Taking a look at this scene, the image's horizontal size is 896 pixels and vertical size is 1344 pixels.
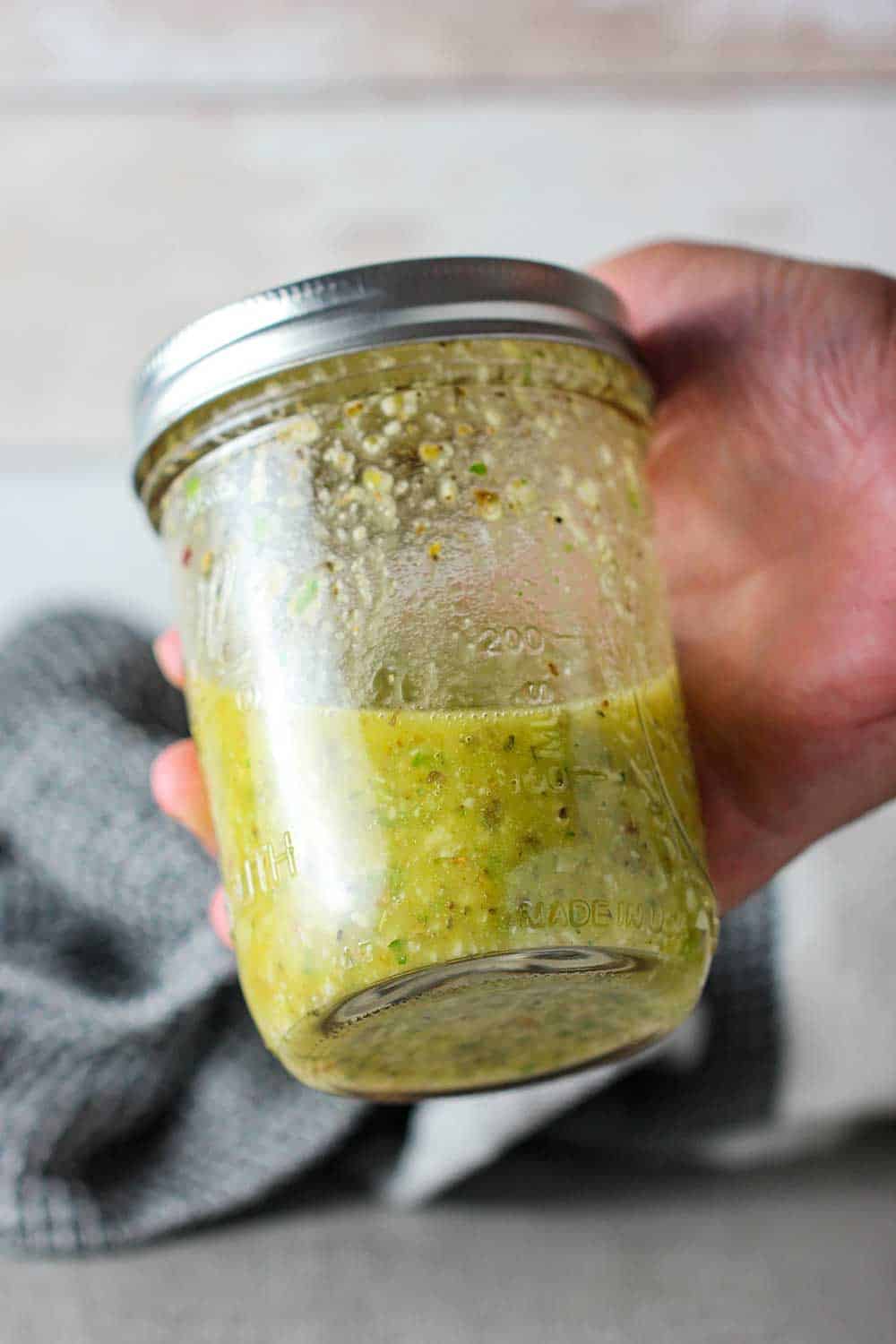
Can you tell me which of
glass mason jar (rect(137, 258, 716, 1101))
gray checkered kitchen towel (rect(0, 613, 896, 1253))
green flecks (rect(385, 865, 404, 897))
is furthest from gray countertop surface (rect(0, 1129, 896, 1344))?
green flecks (rect(385, 865, 404, 897))

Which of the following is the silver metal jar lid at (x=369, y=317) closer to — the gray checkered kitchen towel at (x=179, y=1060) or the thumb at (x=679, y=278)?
the thumb at (x=679, y=278)

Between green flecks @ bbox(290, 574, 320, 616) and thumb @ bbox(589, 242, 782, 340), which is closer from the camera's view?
green flecks @ bbox(290, 574, 320, 616)

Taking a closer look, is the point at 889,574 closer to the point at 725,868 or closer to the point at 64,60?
the point at 725,868

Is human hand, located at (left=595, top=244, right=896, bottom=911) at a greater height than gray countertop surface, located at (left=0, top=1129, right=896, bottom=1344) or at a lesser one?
greater

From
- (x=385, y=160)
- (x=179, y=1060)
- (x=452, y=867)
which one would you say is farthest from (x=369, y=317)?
(x=385, y=160)

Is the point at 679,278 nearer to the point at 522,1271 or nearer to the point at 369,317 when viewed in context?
the point at 369,317

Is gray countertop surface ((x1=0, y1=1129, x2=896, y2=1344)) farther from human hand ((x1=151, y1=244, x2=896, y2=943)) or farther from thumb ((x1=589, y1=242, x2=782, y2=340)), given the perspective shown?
thumb ((x1=589, y1=242, x2=782, y2=340))

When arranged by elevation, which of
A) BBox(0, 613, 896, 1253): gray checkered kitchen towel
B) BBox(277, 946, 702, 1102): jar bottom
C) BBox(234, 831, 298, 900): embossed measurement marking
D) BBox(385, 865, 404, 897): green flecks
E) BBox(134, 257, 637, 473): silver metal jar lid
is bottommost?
BBox(0, 613, 896, 1253): gray checkered kitchen towel

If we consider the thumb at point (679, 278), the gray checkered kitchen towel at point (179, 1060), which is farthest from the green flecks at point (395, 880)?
the gray checkered kitchen towel at point (179, 1060)
